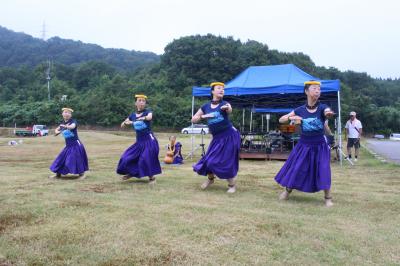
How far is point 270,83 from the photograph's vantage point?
13430mm

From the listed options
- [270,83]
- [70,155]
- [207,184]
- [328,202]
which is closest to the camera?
[328,202]

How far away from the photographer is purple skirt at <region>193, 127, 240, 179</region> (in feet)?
23.5

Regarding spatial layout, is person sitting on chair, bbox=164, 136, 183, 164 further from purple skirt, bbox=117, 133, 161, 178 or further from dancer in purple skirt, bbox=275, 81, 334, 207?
dancer in purple skirt, bbox=275, 81, 334, 207

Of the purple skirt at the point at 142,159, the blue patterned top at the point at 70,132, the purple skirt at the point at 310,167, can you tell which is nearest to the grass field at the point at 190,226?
the purple skirt at the point at 310,167

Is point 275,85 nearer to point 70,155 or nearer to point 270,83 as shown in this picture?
point 270,83

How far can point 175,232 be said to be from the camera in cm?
447

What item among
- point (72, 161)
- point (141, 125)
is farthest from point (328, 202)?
point (72, 161)

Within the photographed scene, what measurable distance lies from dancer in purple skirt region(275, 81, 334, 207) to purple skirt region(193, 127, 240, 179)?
1.03 m

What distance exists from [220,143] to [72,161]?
326 centimetres

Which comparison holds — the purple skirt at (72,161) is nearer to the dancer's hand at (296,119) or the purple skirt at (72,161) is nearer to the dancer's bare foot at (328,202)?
the dancer's hand at (296,119)

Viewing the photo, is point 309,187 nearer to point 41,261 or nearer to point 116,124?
point 41,261

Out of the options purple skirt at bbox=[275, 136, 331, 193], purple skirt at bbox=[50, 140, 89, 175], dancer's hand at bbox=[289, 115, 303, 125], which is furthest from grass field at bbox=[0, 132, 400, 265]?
dancer's hand at bbox=[289, 115, 303, 125]

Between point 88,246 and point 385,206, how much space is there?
4.30m

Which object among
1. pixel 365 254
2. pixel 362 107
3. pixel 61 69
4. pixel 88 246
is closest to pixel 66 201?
pixel 88 246
